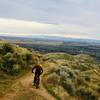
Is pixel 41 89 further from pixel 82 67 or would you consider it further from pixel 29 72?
pixel 82 67

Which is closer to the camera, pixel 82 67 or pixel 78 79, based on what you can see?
pixel 78 79

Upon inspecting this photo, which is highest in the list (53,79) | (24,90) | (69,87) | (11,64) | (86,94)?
(11,64)

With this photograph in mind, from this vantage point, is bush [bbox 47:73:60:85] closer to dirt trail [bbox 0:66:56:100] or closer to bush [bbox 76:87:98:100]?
dirt trail [bbox 0:66:56:100]

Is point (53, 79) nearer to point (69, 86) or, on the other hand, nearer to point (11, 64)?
point (69, 86)

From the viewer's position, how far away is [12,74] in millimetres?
28188

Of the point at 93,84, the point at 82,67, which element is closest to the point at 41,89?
the point at 93,84

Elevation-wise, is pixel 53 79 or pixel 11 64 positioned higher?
pixel 11 64

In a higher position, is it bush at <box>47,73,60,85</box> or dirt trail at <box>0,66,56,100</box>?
bush at <box>47,73,60,85</box>

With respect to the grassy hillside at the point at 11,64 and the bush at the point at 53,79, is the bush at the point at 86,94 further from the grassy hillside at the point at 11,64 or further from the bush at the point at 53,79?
the grassy hillside at the point at 11,64

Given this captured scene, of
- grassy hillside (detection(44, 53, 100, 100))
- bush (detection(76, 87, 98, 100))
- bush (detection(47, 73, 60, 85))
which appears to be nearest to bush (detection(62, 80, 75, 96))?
grassy hillside (detection(44, 53, 100, 100))

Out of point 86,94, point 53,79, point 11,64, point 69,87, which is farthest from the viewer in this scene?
point 11,64

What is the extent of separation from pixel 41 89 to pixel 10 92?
2.78 meters

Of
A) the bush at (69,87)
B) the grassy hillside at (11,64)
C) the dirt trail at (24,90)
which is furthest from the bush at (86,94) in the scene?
the grassy hillside at (11,64)

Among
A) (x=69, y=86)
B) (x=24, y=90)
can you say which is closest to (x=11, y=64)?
(x=69, y=86)
